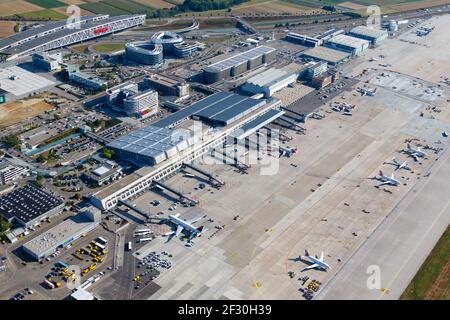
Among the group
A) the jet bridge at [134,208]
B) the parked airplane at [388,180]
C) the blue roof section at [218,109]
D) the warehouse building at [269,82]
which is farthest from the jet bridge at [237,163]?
the warehouse building at [269,82]

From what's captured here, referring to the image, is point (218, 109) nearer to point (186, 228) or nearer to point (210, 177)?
point (210, 177)

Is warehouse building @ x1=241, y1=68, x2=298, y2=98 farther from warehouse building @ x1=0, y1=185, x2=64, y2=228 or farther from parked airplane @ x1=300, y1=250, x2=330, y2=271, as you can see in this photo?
warehouse building @ x1=0, y1=185, x2=64, y2=228

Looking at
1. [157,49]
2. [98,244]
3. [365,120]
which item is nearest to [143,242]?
[98,244]

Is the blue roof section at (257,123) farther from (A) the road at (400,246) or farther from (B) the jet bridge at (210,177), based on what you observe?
(A) the road at (400,246)

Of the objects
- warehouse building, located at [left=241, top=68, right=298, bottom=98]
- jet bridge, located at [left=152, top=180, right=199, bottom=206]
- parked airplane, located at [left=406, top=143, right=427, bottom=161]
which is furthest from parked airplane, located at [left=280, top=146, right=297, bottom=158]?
warehouse building, located at [left=241, top=68, right=298, bottom=98]

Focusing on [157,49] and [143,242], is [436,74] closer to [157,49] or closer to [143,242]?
[157,49]

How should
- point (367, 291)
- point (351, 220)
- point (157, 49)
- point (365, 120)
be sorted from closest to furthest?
point (367, 291)
point (351, 220)
point (365, 120)
point (157, 49)

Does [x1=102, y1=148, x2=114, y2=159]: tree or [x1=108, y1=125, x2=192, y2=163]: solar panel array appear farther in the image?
[x1=102, y1=148, x2=114, y2=159]: tree
